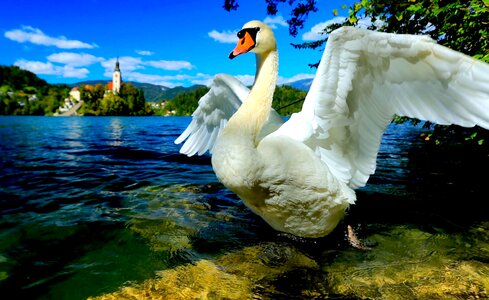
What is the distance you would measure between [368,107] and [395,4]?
1.81m

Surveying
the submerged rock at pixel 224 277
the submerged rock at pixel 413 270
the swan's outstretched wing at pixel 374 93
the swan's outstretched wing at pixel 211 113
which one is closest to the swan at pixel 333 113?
the swan's outstretched wing at pixel 374 93

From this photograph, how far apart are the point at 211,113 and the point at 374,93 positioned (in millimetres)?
3631

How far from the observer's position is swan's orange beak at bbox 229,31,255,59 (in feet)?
12.6

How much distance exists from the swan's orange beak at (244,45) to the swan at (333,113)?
11mm

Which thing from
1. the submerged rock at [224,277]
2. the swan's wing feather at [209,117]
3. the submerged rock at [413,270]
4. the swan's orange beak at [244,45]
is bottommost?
the submerged rock at [224,277]

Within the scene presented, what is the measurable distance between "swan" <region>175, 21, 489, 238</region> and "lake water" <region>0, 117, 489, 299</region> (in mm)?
647

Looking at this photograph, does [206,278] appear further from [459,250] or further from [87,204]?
[87,204]

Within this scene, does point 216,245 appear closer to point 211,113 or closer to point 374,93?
point 374,93

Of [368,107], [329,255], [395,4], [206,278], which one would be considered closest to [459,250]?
[329,255]

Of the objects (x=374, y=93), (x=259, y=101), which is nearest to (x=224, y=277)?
(x=259, y=101)

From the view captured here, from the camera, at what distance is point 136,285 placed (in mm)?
3354

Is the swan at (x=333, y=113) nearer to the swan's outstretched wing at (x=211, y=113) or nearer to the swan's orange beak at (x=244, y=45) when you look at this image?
the swan's orange beak at (x=244, y=45)

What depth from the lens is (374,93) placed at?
4102mm

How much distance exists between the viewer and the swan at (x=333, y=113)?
3355 millimetres
